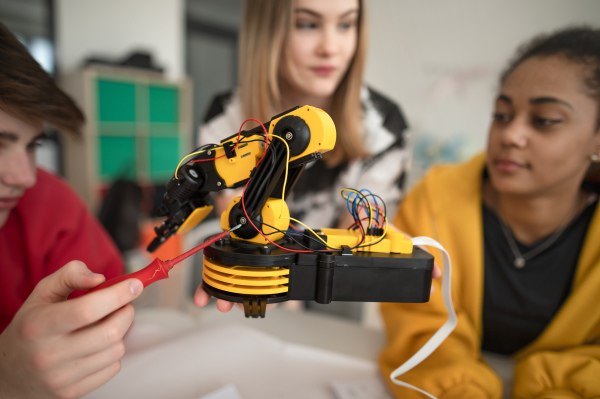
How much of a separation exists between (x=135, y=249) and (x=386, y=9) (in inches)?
85.6

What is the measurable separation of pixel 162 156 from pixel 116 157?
385 millimetres

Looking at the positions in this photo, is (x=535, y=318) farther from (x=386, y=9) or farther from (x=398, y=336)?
(x=386, y=9)

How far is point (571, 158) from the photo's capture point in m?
0.61

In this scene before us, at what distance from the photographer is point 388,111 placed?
746mm

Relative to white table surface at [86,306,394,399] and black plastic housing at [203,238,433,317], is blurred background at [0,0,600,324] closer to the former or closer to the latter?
white table surface at [86,306,394,399]

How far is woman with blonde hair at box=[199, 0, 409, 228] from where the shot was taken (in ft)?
2.19

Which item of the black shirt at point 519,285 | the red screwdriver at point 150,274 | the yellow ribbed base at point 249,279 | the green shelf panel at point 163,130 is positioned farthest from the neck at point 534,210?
the green shelf panel at point 163,130

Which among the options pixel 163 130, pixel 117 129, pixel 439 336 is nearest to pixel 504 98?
pixel 439 336

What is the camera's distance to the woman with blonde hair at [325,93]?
2.19 ft

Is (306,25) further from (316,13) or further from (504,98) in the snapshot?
(504,98)

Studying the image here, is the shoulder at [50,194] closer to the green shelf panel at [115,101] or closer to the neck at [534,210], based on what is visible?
the neck at [534,210]

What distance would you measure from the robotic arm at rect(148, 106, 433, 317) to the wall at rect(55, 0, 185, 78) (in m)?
2.88

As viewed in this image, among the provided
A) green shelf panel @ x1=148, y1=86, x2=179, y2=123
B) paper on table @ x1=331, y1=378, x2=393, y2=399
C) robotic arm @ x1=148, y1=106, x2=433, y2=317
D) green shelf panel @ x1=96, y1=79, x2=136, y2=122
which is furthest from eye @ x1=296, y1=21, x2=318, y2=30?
green shelf panel @ x1=148, y1=86, x2=179, y2=123

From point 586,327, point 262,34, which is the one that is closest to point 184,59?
point 262,34
